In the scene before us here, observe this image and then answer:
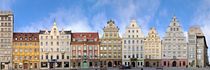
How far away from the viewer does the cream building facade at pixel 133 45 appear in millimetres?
114625

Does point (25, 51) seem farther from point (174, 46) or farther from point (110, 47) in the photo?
point (174, 46)

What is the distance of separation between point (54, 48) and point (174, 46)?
29922 millimetres

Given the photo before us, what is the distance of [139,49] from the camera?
115125mm

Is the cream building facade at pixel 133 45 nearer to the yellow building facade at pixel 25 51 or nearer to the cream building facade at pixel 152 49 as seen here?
the cream building facade at pixel 152 49

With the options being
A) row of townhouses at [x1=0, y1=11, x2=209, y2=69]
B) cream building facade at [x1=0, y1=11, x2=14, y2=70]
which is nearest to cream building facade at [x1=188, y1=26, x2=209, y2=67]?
row of townhouses at [x1=0, y1=11, x2=209, y2=69]

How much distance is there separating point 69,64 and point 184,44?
29.2 meters

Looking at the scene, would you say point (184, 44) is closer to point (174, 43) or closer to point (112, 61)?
point (174, 43)

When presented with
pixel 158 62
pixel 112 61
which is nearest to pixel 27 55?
pixel 112 61

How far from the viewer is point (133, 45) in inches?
4528

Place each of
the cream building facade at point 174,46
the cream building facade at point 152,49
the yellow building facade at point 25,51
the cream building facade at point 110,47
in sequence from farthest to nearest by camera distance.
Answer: the cream building facade at point 174,46, the cream building facade at point 152,49, the cream building facade at point 110,47, the yellow building facade at point 25,51

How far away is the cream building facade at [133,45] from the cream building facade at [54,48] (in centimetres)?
1383

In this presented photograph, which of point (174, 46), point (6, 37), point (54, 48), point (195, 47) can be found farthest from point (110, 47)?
point (6, 37)

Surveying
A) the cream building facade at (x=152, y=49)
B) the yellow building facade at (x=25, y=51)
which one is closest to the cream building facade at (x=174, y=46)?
the cream building facade at (x=152, y=49)

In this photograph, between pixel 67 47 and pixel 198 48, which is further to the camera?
pixel 198 48
